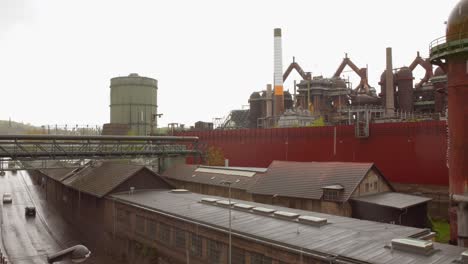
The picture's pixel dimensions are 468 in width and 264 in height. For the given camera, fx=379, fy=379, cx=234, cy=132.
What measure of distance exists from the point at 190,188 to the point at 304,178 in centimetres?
1681

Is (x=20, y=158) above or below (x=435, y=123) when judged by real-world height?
below

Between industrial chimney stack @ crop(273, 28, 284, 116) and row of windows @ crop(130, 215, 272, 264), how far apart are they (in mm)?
56230

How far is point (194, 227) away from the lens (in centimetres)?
2266

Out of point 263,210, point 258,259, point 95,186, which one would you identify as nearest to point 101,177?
point 95,186

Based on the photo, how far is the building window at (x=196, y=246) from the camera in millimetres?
22286

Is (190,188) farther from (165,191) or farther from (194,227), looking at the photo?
(194,227)

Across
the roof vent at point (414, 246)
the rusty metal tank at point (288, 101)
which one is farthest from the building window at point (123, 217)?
the rusty metal tank at point (288, 101)

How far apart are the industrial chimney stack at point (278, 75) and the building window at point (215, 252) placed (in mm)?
60932

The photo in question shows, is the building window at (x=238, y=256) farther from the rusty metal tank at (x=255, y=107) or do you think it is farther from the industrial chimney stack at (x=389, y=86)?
the rusty metal tank at (x=255, y=107)

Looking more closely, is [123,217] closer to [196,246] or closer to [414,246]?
[196,246]

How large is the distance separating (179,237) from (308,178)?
14.8 metres

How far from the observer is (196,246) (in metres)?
22.5

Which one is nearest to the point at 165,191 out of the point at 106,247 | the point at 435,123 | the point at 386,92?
the point at 106,247

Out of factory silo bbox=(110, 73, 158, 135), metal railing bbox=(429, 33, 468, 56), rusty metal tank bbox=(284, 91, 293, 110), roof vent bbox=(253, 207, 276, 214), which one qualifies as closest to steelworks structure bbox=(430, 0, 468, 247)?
metal railing bbox=(429, 33, 468, 56)
